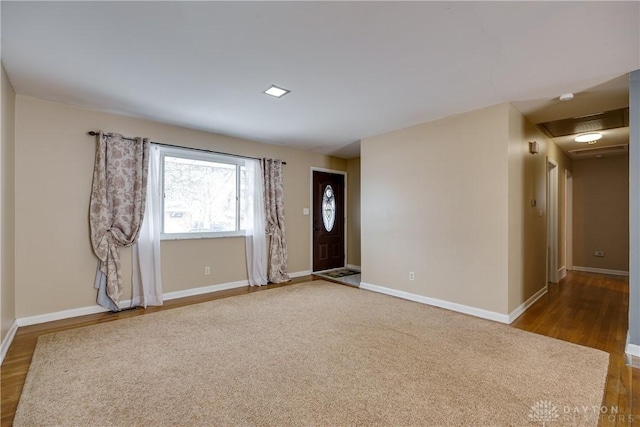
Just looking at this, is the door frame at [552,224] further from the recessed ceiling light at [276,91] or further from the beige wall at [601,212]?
the recessed ceiling light at [276,91]

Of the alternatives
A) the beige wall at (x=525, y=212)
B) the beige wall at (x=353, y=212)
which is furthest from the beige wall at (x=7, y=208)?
the beige wall at (x=353, y=212)

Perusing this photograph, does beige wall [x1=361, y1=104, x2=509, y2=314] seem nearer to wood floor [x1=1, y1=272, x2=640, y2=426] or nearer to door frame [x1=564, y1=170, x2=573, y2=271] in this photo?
wood floor [x1=1, y1=272, x2=640, y2=426]

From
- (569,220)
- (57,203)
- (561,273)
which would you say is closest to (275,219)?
(57,203)

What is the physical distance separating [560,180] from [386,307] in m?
4.51

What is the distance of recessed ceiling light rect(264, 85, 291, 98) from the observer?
2.99m

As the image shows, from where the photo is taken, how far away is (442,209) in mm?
3883

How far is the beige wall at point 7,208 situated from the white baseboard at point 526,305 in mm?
4911

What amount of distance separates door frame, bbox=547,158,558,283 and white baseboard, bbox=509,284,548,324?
96 centimetres

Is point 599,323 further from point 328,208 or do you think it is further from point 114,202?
point 114,202

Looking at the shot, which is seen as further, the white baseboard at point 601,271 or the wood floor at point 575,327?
the white baseboard at point 601,271

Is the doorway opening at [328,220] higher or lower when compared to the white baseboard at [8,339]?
higher

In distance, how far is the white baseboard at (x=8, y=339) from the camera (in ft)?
8.08

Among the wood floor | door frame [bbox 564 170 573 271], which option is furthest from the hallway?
door frame [bbox 564 170 573 271]

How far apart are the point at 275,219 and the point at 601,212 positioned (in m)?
6.64
